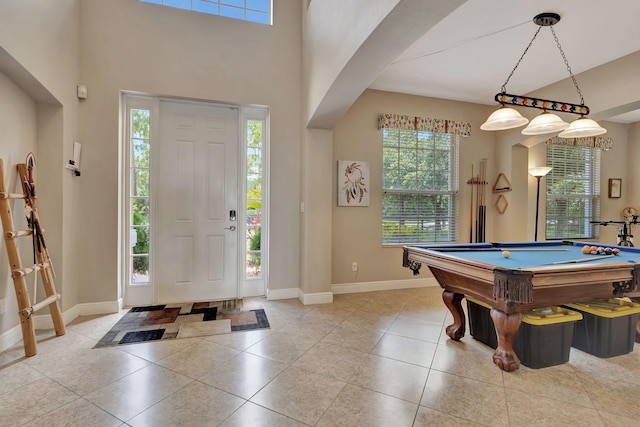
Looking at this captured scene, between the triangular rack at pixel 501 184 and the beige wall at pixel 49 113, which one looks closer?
the beige wall at pixel 49 113

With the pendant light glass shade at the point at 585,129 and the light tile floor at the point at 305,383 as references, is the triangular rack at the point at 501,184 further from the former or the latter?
the light tile floor at the point at 305,383

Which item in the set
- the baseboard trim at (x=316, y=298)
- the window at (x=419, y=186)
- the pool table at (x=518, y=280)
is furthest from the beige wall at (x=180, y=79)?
the pool table at (x=518, y=280)

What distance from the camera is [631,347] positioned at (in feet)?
8.13

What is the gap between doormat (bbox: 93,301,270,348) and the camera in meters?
2.77

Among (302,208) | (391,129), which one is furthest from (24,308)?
(391,129)

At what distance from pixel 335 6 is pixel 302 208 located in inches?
84.7

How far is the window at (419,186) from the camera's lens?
452 centimetres

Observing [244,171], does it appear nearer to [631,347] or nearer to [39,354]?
[39,354]

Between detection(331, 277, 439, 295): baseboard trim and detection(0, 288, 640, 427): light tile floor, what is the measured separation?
1.32m

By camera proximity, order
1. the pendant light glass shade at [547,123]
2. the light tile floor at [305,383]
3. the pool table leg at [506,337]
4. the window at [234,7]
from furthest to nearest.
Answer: the window at [234,7] → the pendant light glass shade at [547,123] → the pool table leg at [506,337] → the light tile floor at [305,383]

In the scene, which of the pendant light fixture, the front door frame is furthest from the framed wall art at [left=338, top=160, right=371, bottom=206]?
the pendant light fixture

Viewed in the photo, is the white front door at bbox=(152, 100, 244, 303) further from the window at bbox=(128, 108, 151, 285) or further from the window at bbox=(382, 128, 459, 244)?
the window at bbox=(382, 128, 459, 244)

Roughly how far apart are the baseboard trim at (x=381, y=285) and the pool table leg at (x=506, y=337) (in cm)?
218

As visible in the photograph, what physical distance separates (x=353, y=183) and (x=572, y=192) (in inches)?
171
